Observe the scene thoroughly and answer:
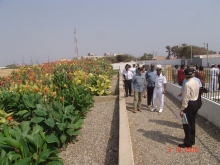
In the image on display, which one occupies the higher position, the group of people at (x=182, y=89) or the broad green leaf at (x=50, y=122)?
the group of people at (x=182, y=89)

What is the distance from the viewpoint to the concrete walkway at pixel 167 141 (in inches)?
150

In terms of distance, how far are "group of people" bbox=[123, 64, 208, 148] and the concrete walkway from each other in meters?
0.29

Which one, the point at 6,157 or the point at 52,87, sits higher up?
the point at 52,87

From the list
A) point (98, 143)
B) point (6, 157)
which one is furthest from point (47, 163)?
point (98, 143)

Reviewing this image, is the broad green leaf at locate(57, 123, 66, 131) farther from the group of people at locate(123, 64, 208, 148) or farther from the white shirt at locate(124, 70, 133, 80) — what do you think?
the white shirt at locate(124, 70, 133, 80)

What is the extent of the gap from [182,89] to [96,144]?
7.12 feet

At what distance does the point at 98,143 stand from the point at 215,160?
232 cm

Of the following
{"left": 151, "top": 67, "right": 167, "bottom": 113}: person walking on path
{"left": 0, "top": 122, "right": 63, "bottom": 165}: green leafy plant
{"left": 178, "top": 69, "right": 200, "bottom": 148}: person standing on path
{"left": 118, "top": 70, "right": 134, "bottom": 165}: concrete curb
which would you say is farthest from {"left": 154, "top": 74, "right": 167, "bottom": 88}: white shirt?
{"left": 0, "top": 122, "right": 63, "bottom": 165}: green leafy plant

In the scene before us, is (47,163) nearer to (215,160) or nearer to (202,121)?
(215,160)

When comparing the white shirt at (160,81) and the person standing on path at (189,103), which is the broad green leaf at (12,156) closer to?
the person standing on path at (189,103)

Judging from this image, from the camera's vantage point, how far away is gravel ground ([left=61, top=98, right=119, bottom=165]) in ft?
13.1

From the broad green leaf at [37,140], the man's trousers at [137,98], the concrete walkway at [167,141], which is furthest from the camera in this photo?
the man's trousers at [137,98]

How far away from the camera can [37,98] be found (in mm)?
6113

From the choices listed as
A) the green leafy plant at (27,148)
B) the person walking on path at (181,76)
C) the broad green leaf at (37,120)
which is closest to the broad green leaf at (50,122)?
the broad green leaf at (37,120)
